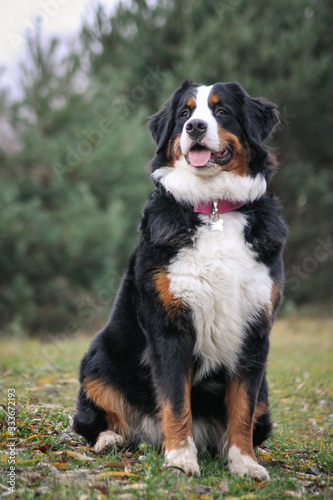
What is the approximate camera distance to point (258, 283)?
296 centimetres

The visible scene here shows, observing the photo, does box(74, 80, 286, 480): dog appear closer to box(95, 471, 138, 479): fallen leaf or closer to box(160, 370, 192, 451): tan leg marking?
box(160, 370, 192, 451): tan leg marking

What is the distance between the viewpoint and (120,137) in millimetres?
11742

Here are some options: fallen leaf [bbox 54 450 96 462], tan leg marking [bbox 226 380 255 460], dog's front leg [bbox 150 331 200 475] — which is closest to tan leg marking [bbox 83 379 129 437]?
fallen leaf [bbox 54 450 96 462]

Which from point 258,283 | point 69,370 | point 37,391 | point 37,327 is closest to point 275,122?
point 258,283

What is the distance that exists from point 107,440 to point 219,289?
112 cm

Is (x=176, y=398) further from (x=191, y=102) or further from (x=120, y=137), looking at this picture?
(x=120, y=137)

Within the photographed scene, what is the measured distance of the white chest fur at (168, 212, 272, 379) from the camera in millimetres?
2893

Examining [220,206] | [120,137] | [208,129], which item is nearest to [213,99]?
[208,129]

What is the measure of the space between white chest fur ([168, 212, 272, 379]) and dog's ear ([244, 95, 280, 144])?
27.1 inches

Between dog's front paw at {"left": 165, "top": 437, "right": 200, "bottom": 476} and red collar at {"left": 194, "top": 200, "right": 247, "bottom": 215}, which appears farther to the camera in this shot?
red collar at {"left": 194, "top": 200, "right": 247, "bottom": 215}

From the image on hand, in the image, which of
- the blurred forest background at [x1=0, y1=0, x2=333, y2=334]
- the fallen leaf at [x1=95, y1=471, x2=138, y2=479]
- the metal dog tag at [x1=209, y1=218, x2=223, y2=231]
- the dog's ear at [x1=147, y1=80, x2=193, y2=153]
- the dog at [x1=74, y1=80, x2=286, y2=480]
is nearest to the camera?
the fallen leaf at [x1=95, y1=471, x2=138, y2=479]

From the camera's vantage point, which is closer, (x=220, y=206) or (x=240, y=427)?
(x=240, y=427)

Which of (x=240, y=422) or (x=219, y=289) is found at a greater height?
(x=219, y=289)

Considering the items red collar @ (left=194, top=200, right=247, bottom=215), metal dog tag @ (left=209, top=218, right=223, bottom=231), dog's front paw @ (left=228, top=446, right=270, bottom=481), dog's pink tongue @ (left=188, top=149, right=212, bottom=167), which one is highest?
dog's pink tongue @ (left=188, top=149, right=212, bottom=167)
